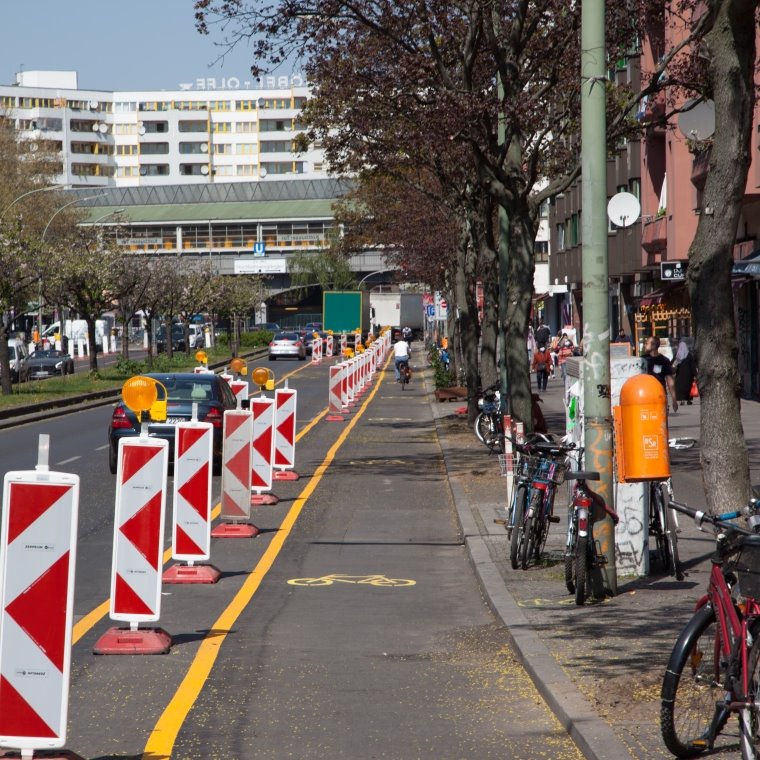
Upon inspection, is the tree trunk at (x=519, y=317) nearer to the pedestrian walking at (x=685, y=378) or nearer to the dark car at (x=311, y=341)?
the pedestrian walking at (x=685, y=378)

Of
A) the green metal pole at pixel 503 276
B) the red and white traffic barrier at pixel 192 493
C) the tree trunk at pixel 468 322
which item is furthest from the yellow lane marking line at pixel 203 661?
the tree trunk at pixel 468 322

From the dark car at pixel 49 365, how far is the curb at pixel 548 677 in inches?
2057

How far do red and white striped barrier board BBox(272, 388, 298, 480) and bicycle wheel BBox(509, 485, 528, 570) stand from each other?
7.71 m

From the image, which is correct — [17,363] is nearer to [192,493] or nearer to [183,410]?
[183,410]

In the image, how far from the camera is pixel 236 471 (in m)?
14.7

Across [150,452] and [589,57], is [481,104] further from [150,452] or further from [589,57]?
[150,452]

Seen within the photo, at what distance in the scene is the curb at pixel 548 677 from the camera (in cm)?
652

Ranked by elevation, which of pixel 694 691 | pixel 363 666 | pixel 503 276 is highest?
pixel 503 276

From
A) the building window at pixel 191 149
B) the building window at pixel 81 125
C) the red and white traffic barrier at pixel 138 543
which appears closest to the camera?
the red and white traffic barrier at pixel 138 543

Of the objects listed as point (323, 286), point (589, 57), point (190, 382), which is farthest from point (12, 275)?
point (323, 286)

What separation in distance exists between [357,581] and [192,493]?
1557mm

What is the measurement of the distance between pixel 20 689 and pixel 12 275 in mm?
40441

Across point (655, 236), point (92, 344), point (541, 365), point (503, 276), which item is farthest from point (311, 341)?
point (503, 276)

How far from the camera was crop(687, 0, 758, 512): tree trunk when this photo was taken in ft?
29.3
